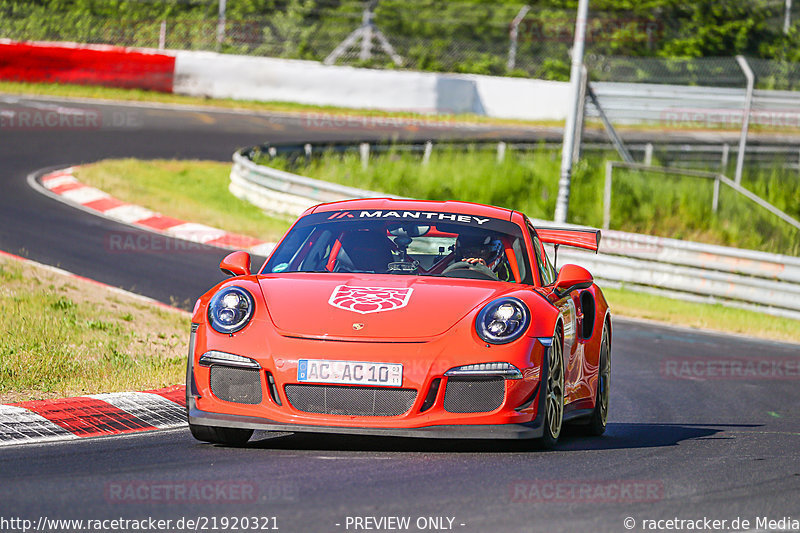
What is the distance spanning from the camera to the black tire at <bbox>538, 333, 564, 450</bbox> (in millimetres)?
5898

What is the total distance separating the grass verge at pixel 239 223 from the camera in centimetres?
1539

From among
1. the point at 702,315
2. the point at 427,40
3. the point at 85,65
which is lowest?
the point at 702,315

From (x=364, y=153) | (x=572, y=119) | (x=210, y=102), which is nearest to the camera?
(x=572, y=119)

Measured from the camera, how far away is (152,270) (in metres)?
14.0

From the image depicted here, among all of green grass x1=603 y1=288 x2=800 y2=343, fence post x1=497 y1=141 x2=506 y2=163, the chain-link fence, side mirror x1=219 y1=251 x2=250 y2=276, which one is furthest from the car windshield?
the chain-link fence

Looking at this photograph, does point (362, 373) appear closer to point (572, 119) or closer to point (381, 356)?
point (381, 356)

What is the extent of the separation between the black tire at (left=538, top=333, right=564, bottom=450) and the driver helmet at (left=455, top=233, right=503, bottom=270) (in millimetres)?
765

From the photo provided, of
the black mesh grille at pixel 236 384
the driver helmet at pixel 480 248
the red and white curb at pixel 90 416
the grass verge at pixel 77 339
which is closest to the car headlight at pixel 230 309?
the black mesh grille at pixel 236 384

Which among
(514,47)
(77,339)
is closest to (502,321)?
(77,339)

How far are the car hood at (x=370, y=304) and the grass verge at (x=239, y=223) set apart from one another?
31.0 feet

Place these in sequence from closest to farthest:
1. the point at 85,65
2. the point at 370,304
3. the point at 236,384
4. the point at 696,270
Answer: the point at 236,384
the point at 370,304
the point at 696,270
the point at 85,65
